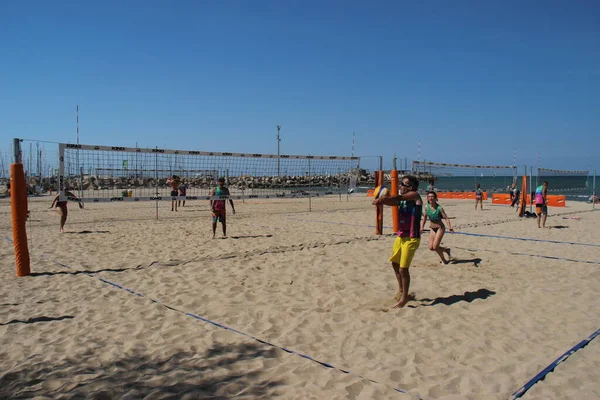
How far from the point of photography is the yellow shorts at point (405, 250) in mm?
4391

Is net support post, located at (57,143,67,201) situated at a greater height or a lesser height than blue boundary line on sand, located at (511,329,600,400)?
greater

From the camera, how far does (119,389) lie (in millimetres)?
2730

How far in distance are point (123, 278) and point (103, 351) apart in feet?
7.75

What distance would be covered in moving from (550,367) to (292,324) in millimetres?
2050

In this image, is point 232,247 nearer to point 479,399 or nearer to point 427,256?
point 427,256

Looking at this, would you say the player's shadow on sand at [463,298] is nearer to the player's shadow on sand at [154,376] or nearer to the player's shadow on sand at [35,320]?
the player's shadow on sand at [154,376]

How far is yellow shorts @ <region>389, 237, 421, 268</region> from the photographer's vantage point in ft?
14.4

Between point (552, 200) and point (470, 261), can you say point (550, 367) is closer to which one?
point (470, 261)

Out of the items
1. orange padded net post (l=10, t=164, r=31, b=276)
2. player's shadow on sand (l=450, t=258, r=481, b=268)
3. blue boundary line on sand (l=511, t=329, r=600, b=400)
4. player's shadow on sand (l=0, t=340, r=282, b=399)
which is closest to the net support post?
orange padded net post (l=10, t=164, r=31, b=276)

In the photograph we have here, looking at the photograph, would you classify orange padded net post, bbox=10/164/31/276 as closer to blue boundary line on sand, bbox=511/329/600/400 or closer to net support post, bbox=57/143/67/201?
net support post, bbox=57/143/67/201

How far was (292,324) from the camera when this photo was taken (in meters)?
3.93

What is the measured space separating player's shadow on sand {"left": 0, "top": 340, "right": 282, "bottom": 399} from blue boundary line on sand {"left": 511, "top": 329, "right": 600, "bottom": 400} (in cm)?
151

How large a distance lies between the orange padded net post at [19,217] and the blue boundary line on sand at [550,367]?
18.9ft

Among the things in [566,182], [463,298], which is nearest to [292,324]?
[463,298]
